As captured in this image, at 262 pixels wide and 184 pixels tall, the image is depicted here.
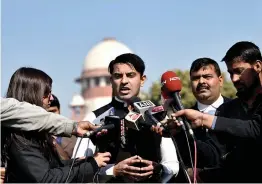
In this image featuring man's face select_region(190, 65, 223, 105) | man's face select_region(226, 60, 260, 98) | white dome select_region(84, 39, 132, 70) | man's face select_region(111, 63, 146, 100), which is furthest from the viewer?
white dome select_region(84, 39, 132, 70)

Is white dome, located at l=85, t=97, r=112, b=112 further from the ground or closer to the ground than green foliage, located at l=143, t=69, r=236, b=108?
closer to the ground

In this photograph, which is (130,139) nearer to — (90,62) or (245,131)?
(245,131)

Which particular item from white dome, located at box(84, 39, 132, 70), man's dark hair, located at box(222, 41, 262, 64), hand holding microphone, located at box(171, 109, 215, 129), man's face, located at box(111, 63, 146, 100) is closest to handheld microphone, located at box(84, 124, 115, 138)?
hand holding microphone, located at box(171, 109, 215, 129)

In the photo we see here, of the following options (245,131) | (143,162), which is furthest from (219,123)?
(143,162)

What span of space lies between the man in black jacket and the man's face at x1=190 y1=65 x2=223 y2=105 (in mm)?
912

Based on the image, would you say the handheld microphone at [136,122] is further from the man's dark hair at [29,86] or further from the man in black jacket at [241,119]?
the man's dark hair at [29,86]

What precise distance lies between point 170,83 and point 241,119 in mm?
576

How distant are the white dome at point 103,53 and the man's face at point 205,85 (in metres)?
55.7

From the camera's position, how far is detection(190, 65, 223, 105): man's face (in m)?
5.52

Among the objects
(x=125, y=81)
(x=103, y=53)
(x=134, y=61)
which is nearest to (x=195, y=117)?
(x=125, y=81)

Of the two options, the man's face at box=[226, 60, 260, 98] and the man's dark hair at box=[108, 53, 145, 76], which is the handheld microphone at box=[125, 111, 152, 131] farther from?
the man's dark hair at box=[108, 53, 145, 76]

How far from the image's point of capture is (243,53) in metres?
4.38

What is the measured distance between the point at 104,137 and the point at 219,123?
843 mm

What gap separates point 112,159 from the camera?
4.24 meters
